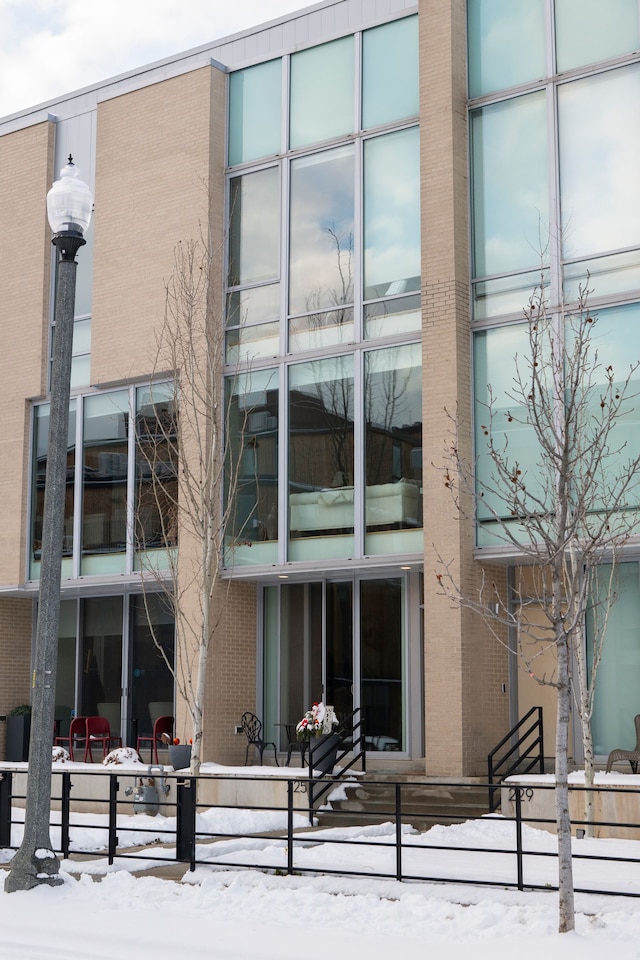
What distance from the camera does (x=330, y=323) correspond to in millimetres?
19688

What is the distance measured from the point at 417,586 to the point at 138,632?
6430 millimetres

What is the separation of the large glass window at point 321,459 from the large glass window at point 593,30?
5.70 m

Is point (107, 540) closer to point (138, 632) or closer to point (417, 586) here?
point (138, 632)

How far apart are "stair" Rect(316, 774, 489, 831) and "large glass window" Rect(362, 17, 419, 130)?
10.6 meters

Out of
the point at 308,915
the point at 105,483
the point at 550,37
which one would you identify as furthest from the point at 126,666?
the point at 308,915

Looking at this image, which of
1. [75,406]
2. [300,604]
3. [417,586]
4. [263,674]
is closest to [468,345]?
[417,586]

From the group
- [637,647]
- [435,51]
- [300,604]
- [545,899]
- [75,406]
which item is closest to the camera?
[545,899]

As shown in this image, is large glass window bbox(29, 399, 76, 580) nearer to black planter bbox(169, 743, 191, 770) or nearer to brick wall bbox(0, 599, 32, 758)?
brick wall bbox(0, 599, 32, 758)

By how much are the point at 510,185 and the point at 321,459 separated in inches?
204

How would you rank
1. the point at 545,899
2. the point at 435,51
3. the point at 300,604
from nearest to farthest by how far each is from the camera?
the point at 545,899 → the point at 435,51 → the point at 300,604

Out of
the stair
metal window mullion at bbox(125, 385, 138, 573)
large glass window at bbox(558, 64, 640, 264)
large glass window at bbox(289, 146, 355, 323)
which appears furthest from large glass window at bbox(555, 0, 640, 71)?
the stair

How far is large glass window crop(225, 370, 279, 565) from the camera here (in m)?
20.0

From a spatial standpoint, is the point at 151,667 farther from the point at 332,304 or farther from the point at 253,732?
the point at 332,304

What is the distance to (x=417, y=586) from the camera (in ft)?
63.6
